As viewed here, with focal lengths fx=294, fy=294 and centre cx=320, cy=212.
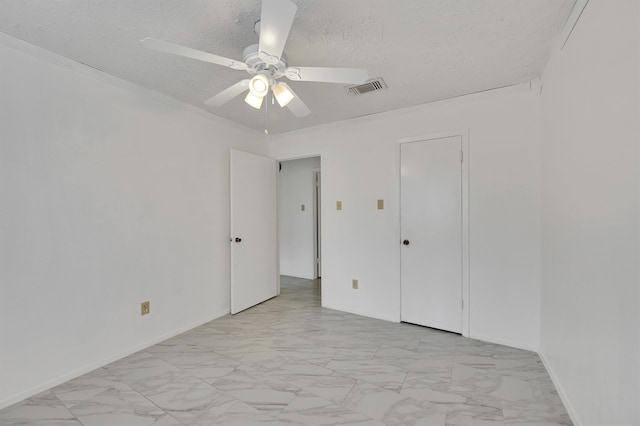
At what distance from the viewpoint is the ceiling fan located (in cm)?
126

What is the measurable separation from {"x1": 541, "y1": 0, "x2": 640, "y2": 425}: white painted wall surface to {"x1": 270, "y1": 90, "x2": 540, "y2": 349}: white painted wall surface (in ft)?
1.49

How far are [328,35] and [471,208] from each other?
192cm

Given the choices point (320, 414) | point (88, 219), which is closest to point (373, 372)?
point (320, 414)

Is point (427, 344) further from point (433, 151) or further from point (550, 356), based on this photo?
point (433, 151)

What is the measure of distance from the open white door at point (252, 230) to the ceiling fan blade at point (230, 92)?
1.42m

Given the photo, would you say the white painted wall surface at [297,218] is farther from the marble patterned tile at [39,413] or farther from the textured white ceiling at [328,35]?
the marble patterned tile at [39,413]

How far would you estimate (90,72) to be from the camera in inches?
86.3

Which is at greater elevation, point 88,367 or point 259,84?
point 259,84

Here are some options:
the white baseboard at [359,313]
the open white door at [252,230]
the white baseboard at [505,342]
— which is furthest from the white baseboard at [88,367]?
the white baseboard at [505,342]

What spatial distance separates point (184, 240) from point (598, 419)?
312 centimetres

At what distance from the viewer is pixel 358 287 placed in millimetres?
3367

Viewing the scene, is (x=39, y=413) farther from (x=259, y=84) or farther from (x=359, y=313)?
(x=359, y=313)

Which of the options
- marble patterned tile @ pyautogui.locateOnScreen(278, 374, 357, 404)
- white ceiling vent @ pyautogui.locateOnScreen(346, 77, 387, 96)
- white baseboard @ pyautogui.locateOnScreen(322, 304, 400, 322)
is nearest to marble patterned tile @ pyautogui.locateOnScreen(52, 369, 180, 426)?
marble patterned tile @ pyautogui.locateOnScreen(278, 374, 357, 404)

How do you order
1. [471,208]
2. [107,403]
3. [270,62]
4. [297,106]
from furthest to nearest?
1. [471,208]
2. [297,106]
3. [107,403]
4. [270,62]
